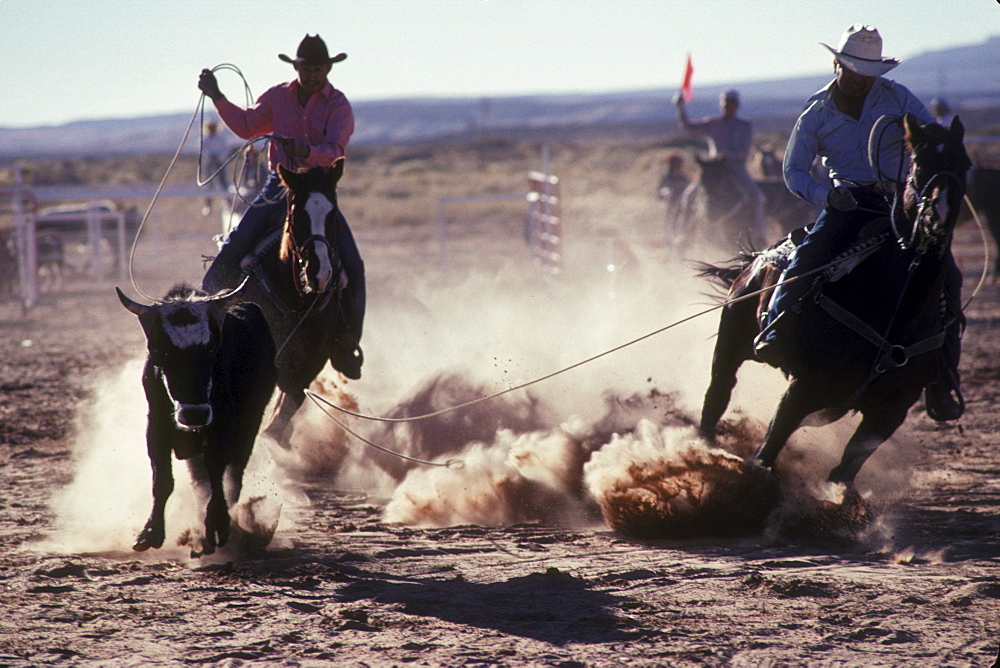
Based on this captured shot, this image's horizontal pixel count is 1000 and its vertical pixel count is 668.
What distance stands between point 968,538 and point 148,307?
13.1ft

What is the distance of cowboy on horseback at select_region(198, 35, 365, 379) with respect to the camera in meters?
5.83

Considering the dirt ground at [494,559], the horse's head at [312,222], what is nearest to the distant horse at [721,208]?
the dirt ground at [494,559]

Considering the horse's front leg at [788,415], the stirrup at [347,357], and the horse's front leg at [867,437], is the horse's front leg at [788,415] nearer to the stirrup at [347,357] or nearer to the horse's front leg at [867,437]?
the horse's front leg at [867,437]

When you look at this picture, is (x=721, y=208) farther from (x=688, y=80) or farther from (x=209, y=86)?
(x=209, y=86)

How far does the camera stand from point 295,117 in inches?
237

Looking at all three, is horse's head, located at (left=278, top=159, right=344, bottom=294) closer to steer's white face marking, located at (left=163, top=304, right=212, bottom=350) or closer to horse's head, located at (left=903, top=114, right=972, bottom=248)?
steer's white face marking, located at (left=163, top=304, right=212, bottom=350)

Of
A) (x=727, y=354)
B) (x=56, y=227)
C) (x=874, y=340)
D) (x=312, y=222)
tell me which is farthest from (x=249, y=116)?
(x=56, y=227)

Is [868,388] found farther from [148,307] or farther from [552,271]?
[552,271]

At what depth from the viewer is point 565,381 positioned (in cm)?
791

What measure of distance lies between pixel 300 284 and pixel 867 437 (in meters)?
2.97

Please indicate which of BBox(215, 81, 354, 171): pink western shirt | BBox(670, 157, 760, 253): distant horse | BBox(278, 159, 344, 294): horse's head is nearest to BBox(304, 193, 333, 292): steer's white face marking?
BBox(278, 159, 344, 294): horse's head

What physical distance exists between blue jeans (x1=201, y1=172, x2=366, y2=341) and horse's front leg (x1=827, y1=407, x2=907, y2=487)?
2744mm

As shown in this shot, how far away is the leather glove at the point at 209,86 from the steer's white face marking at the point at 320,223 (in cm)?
101

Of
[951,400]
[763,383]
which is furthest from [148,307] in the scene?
[763,383]
